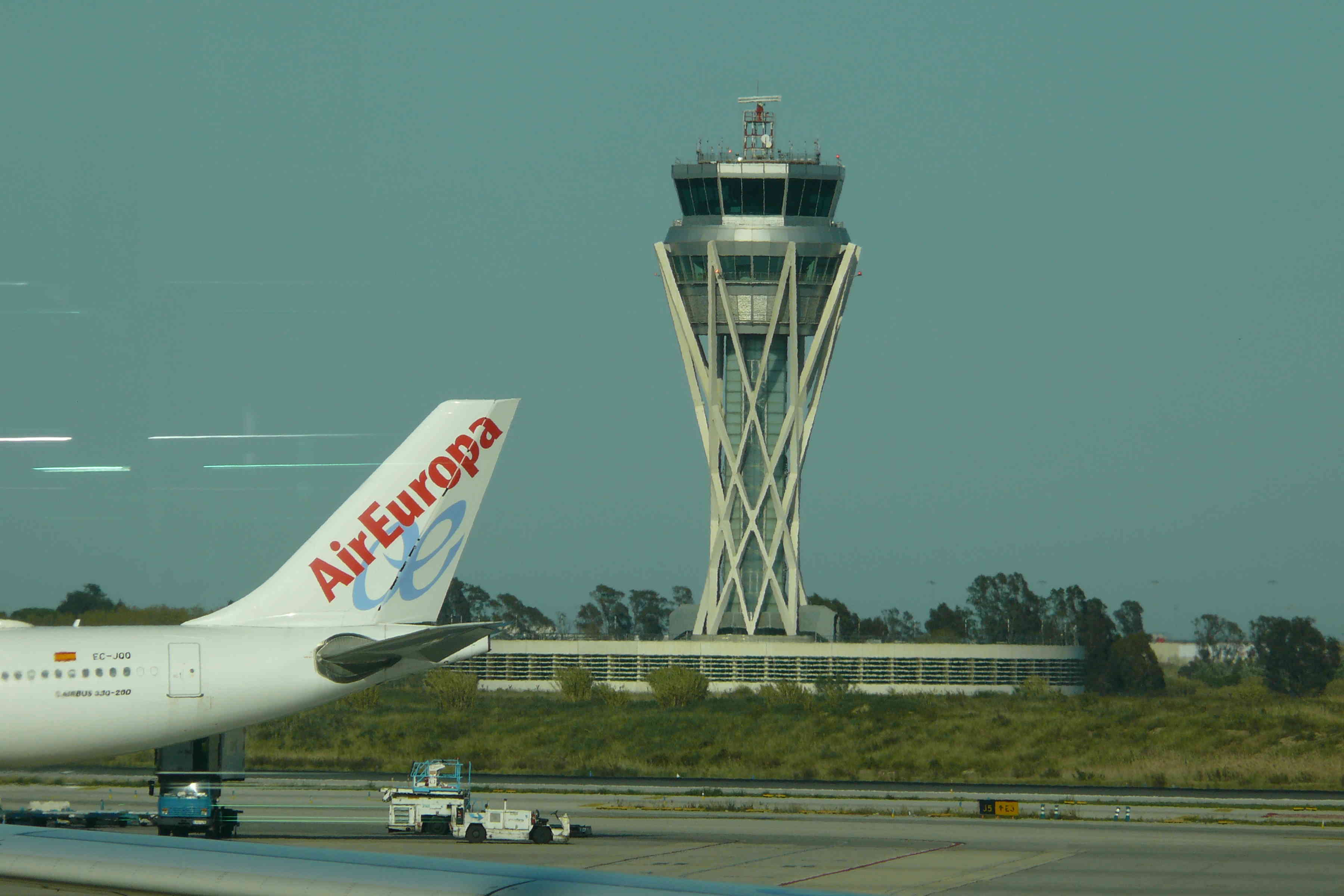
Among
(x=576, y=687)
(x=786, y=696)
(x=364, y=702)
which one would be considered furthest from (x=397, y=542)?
(x=576, y=687)

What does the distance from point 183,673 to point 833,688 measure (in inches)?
2718

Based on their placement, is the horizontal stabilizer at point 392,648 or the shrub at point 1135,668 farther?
the shrub at point 1135,668

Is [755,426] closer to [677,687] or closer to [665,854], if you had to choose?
[677,687]

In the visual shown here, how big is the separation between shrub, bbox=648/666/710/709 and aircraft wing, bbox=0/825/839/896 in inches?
2952

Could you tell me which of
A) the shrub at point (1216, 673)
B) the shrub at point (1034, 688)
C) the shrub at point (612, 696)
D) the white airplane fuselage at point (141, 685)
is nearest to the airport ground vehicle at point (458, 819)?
the white airplane fuselage at point (141, 685)

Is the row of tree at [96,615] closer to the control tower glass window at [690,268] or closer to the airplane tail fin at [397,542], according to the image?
the airplane tail fin at [397,542]

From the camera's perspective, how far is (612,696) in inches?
3649

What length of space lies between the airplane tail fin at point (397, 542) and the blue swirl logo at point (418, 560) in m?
0.02

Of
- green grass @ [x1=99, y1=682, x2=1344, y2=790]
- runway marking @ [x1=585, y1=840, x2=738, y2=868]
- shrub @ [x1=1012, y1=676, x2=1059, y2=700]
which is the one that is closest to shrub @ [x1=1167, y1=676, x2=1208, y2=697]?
shrub @ [x1=1012, y1=676, x2=1059, y2=700]

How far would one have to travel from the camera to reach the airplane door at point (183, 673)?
111 ft

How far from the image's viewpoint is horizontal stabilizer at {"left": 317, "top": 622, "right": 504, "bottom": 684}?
32.9m

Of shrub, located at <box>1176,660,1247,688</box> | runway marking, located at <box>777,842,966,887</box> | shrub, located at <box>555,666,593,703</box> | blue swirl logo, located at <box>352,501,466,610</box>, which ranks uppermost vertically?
blue swirl logo, located at <box>352,501,466,610</box>

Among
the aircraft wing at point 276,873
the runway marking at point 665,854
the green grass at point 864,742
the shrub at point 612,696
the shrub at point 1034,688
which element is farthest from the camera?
the shrub at point 1034,688

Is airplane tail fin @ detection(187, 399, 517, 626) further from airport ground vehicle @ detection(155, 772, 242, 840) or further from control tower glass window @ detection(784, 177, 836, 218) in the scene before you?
control tower glass window @ detection(784, 177, 836, 218)
